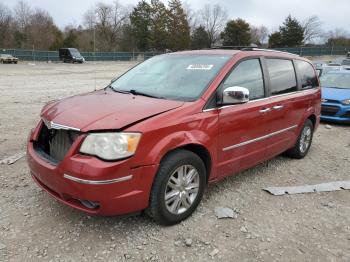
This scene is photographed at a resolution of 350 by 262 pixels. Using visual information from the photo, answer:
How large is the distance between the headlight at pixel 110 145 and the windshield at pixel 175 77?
92cm

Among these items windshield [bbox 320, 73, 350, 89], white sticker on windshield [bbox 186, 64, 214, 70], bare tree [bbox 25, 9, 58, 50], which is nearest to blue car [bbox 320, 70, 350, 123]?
windshield [bbox 320, 73, 350, 89]

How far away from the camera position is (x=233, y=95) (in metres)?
3.71

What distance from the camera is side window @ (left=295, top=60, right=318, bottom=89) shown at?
18.4 feet

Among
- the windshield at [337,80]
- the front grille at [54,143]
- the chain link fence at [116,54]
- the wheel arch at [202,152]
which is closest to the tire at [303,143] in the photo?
the wheel arch at [202,152]

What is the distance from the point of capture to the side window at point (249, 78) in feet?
13.3

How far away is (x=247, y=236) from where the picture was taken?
3.45 meters

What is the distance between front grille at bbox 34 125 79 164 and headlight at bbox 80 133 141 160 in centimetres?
25

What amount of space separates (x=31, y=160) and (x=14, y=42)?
64.2m

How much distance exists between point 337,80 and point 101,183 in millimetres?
9547

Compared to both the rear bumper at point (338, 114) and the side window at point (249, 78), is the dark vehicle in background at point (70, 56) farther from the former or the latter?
the side window at point (249, 78)

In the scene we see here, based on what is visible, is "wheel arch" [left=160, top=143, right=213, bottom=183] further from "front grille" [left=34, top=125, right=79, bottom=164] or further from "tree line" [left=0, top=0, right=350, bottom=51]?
"tree line" [left=0, top=0, right=350, bottom=51]

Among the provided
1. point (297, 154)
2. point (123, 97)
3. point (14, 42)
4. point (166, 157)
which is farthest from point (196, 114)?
point (14, 42)

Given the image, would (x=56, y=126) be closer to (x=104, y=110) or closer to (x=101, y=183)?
(x=104, y=110)

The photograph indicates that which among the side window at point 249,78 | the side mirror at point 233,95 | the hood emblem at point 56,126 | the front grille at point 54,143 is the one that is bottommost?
the front grille at point 54,143
